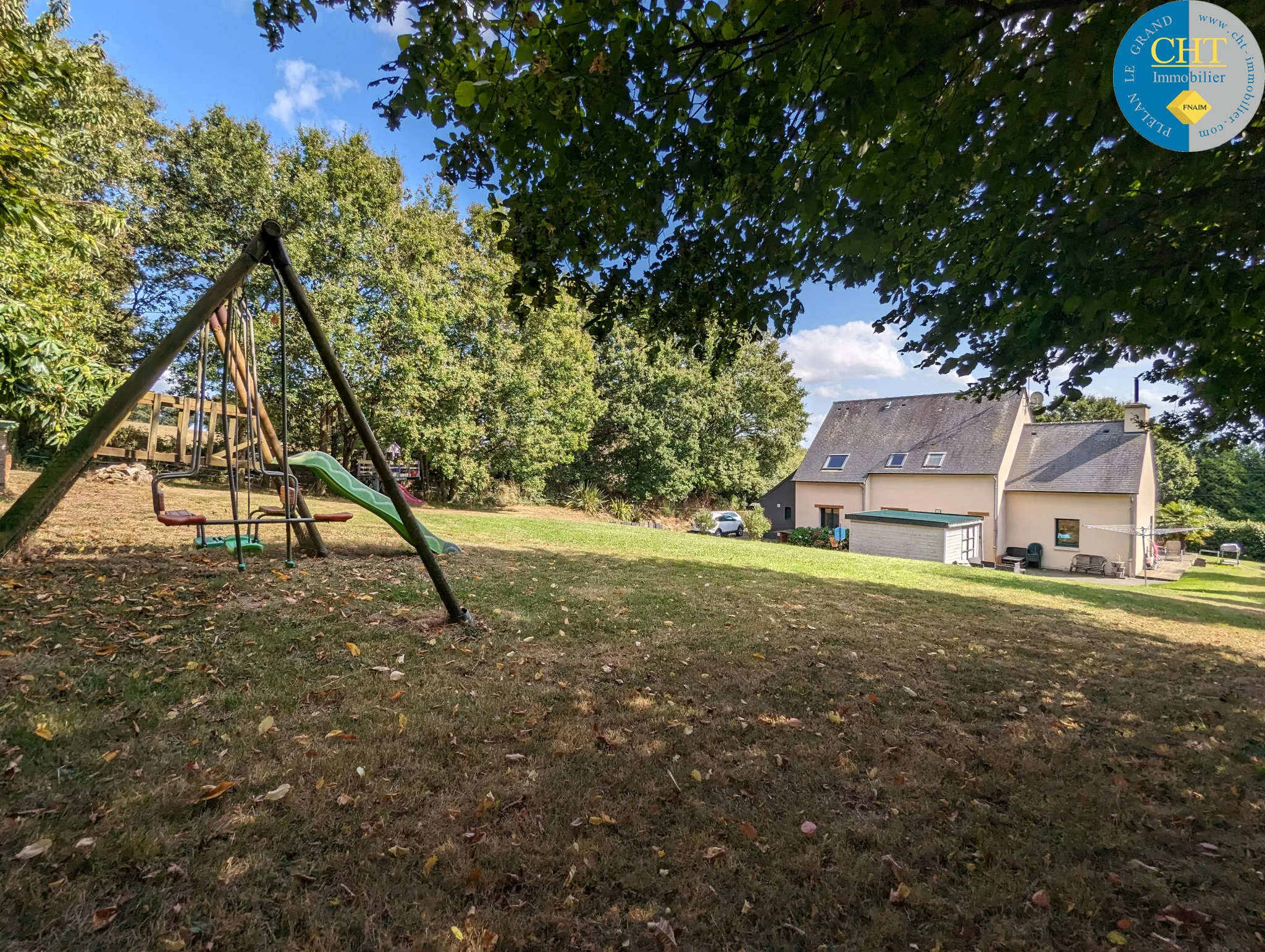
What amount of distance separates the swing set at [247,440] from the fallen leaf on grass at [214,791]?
143cm

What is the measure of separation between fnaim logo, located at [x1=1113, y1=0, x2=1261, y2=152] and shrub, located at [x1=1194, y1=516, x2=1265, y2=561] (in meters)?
49.7

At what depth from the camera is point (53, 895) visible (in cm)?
183

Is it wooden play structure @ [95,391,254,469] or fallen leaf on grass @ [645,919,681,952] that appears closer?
fallen leaf on grass @ [645,919,681,952]

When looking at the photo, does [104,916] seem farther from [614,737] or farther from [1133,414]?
[1133,414]

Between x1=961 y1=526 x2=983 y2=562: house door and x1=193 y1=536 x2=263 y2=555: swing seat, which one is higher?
x1=193 y1=536 x2=263 y2=555: swing seat

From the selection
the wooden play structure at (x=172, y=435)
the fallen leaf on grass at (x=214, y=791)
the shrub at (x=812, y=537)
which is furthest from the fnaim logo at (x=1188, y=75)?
the shrub at (x=812, y=537)

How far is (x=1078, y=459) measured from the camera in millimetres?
25188

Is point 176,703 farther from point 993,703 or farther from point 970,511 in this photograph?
point 970,511

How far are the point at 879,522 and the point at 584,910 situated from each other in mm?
22899

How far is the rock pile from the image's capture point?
13.4 m

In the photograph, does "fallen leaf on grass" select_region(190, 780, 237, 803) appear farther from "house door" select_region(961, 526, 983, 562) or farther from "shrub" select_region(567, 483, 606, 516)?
"house door" select_region(961, 526, 983, 562)

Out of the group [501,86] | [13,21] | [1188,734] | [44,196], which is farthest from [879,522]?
[13,21]

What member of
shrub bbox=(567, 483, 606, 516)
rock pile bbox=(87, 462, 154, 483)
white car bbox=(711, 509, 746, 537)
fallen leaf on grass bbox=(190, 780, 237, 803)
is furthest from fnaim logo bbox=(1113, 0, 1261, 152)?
white car bbox=(711, 509, 746, 537)

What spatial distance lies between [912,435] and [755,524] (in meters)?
9.94
